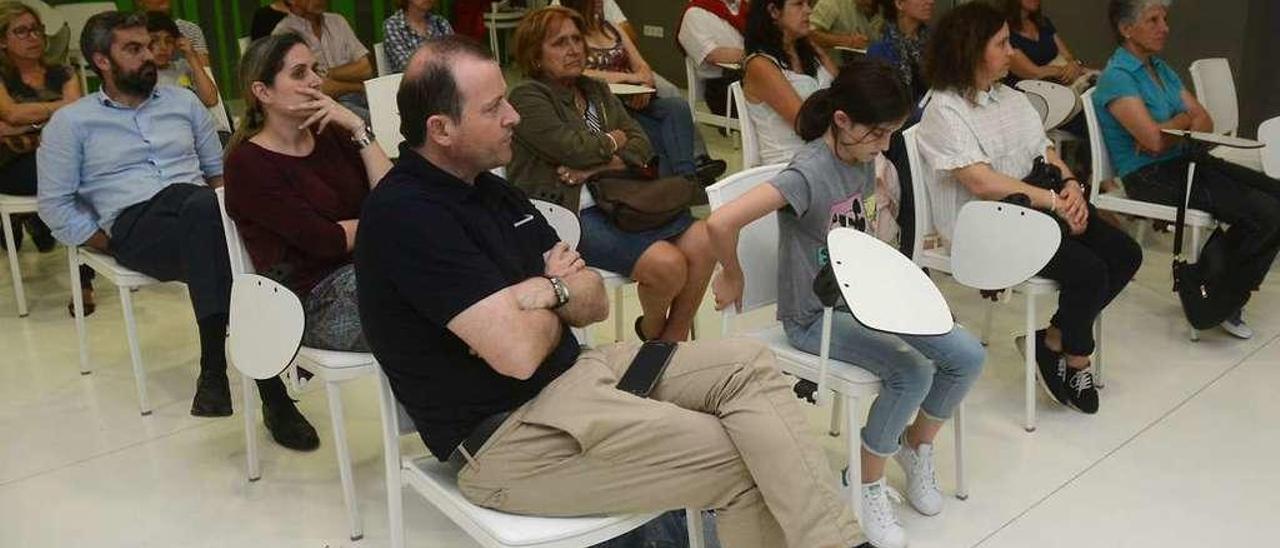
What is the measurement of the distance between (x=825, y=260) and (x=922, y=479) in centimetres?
58

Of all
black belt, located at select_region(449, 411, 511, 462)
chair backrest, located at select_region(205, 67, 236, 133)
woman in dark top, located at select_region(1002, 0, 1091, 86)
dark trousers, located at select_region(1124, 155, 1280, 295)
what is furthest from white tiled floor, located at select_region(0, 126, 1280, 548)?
woman in dark top, located at select_region(1002, 0, 1091, 86)

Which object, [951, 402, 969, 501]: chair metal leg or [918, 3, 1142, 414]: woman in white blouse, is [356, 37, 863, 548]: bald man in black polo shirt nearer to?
[951, 402, 969, 501]: chair metal leg

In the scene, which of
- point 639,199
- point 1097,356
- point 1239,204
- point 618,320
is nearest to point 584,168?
point 639,199

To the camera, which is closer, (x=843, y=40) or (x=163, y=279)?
(x=163, y=279)

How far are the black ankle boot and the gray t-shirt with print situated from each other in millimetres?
1285

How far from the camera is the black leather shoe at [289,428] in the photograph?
302cm

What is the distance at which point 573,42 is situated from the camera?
3.34m

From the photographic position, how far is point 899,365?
7.92 feet

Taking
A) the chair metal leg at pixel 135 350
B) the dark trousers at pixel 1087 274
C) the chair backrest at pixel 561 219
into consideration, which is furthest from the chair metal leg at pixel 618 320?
the chair metal leg at pixel 135 350

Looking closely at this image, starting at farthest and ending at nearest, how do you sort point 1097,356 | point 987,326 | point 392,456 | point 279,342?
1. point 987,326
2. point 1097,356
3. point 279,342
4. point 392,456

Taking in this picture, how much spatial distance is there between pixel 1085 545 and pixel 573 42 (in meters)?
1.88

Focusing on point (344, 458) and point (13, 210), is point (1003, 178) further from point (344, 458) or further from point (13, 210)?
point (13, 210)

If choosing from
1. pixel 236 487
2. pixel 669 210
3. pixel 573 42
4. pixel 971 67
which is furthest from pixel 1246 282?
pixel 236 487

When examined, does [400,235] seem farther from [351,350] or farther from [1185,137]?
[1185,137]
